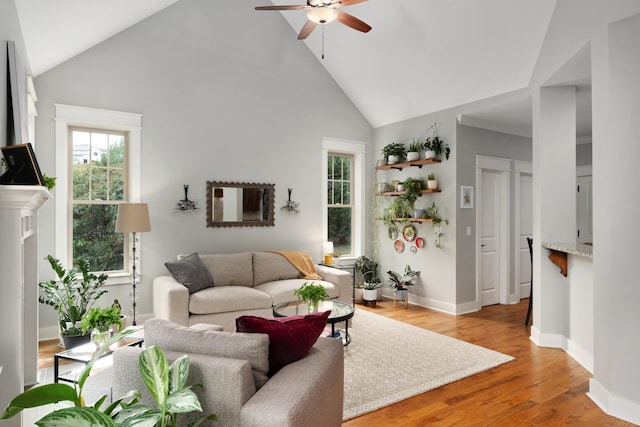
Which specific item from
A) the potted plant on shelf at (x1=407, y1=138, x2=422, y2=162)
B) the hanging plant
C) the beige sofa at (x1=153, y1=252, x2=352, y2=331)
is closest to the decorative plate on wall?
Result: the hanging plant

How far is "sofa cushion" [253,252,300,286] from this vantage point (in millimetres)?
4933

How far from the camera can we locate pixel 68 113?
165 inches

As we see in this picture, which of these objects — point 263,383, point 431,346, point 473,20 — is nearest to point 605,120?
point 473,20

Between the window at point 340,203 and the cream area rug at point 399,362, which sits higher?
the window at point 340,203

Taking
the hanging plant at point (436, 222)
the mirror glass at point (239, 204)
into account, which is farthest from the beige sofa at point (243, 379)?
the hanging plant at point (436, 222)

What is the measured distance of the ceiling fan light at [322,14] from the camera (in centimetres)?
349

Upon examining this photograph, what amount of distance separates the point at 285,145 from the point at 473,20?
275 centimetres

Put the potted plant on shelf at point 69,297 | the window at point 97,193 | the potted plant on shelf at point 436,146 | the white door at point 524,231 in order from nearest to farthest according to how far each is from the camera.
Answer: the potted plant on shelf at point 69,297 → the window at point 97,193 → the potted plant on shelf at point 436,146 → the white door at point 524,231

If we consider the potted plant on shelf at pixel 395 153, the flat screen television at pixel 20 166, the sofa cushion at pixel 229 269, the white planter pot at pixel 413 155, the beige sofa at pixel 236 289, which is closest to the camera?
the flat screen television at pixel 20 166

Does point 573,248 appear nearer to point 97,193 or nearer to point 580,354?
point 580,354

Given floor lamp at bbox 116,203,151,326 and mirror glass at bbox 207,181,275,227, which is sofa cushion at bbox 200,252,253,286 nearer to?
mirror glass at bbox 207,181,275,227

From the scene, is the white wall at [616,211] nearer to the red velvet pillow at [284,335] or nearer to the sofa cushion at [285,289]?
the red velvet pillow at [284,335]

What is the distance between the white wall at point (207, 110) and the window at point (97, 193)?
0.26m

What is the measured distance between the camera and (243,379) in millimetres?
1605
